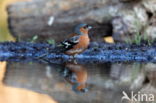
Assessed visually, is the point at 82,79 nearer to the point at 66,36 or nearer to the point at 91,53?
the point at 91,53

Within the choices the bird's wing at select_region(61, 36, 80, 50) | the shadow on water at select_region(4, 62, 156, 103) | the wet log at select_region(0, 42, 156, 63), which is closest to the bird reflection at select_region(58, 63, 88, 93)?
the shadow on water at select_region(4, 62, 156, 103)

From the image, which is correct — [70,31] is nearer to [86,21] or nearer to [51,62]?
[86,21]

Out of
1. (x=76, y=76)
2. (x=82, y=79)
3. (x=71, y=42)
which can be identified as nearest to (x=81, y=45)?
(x=71, y=42)

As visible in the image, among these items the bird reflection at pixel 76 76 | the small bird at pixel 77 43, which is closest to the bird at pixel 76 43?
the small bird at pixel 77 43

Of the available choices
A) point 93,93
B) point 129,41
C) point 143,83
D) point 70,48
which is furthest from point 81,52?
point 93,93

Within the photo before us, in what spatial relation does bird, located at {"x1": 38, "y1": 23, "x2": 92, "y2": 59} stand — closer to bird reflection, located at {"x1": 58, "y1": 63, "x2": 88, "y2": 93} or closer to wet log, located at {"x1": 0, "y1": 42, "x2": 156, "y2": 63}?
wet log, located at {"x1": 0, "y1": 42, "x2": 156, "y2": 63}

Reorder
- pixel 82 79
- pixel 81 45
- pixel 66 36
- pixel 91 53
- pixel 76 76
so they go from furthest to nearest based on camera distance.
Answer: pixel 66 36
pixel 91 53
pixel 81 45
pixel 76 76
pixel 82 79

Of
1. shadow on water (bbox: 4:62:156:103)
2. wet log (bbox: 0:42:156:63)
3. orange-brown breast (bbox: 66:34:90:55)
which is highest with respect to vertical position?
orange-brown breast (bbox: 66:34:90:55)

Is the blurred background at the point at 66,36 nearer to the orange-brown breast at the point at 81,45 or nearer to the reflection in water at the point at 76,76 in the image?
the reflection in water at the point at 76,76
